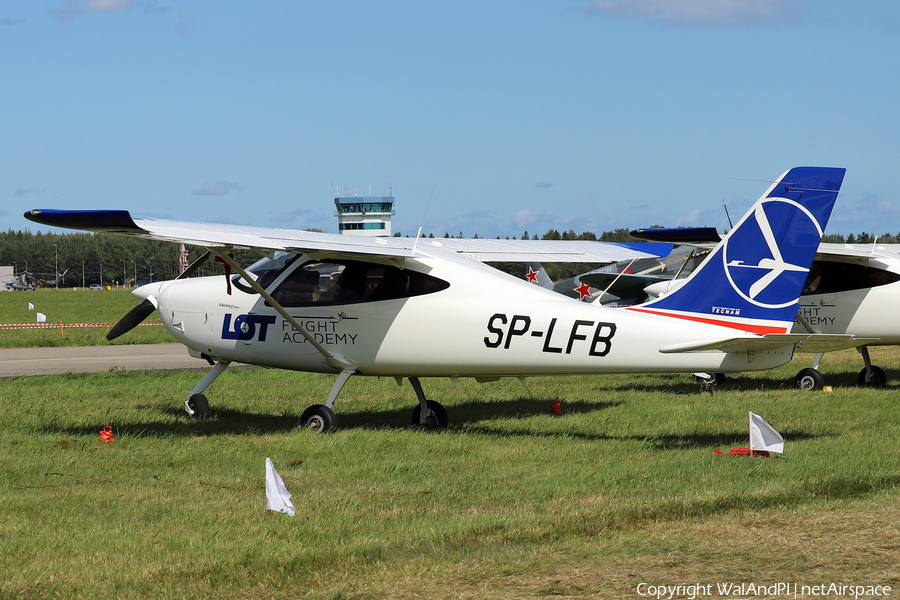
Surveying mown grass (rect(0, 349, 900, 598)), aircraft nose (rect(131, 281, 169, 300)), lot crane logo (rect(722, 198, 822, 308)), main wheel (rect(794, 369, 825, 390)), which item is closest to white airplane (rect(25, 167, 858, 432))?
lot crane logo (rect(722, 198, 822, 308))

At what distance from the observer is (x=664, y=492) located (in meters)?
7.30

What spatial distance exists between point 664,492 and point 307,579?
10.9 ft

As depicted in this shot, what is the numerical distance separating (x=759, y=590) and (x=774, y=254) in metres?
5.71

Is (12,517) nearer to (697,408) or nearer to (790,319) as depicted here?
(790,319)

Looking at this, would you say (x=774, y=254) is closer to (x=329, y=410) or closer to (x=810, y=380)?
(x=329, y=410)

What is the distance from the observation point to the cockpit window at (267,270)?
11.2 metres

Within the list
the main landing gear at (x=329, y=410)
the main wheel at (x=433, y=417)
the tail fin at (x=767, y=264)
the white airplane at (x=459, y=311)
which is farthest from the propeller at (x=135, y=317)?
the tail fin at (x=767, y=264)

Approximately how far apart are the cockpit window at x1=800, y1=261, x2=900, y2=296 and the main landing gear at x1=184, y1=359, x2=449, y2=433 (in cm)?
785

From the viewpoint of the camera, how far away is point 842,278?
15945mm

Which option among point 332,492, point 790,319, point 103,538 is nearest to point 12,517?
point 103,538

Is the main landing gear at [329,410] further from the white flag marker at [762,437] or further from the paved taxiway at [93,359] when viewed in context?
the paved taxiway at [93,359]

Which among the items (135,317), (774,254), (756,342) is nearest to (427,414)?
(135,317)

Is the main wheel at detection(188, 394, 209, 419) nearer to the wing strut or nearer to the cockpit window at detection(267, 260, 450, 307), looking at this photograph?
the cockpit window at detection(267, 260, 450, 307)

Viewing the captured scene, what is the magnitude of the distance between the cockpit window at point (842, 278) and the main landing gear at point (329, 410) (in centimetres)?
785
